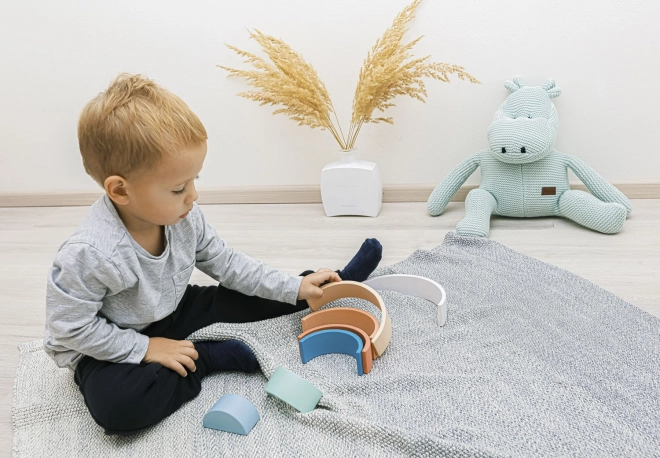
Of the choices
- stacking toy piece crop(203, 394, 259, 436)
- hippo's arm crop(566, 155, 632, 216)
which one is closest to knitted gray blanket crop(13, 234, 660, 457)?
stacking toy piece crop(203, 394, 259, 436)

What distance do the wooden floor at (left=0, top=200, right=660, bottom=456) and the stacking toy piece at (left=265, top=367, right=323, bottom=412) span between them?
418mm

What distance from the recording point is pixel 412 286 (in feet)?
3.74

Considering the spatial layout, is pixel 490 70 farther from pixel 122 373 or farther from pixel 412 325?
pixel 122 373

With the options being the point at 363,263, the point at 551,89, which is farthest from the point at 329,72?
the point at 363,263

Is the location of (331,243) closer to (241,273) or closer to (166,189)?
(241,273)

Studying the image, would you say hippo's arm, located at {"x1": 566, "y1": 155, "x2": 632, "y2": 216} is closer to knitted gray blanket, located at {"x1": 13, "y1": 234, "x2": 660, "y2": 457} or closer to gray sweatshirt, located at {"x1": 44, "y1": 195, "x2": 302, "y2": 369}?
knitted gray blanket, located at {"x1": 13, "y1": 234, "x2": 660, "y2": 457}

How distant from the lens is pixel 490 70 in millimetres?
1566

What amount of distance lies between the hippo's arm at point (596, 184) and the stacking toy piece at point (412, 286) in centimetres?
60

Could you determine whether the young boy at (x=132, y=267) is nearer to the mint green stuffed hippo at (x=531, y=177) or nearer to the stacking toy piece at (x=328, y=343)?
the stacking toy piece at (x=328, y=343)

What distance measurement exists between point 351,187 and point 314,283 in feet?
1.97

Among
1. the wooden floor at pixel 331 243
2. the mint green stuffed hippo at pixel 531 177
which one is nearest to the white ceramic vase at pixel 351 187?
the wooden floor at pixel 331 243

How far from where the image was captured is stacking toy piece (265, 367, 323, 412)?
2.77 ft

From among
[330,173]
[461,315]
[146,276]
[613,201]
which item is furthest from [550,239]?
[146,276]

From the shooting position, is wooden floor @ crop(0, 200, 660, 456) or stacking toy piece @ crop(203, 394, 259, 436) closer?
stacking toy piece @ crop(203, 394, 259, 436)
